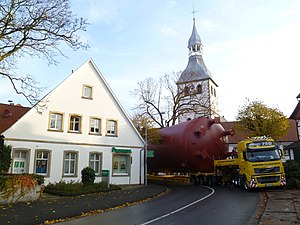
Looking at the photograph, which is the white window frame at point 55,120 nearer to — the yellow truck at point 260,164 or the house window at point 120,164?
the house window at point 120,164

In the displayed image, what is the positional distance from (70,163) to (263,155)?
1398 cm

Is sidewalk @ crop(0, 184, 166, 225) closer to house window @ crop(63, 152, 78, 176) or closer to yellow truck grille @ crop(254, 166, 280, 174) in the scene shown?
house window @ crop(63, 152, 78, 176)

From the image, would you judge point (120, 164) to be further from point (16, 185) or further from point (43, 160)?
point (16, 185)

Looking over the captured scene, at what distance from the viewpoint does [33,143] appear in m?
21.4

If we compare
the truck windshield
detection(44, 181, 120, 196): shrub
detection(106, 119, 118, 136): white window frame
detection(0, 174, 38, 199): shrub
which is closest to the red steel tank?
detection(106, 119, 118, 136): white window frame

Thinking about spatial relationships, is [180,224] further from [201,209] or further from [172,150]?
[172,150]

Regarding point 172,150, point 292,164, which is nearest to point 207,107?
point 172,150

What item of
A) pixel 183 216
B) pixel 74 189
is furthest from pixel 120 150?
pixel 183 216

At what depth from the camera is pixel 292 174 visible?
1989cm

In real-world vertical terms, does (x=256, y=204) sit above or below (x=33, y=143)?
below

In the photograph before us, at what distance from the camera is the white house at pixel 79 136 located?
2128cm

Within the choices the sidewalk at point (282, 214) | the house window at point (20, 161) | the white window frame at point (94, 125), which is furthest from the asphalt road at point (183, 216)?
the white window frame at point (94, 125)

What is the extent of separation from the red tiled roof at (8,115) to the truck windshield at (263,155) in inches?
689

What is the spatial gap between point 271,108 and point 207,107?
7861 millimetres
